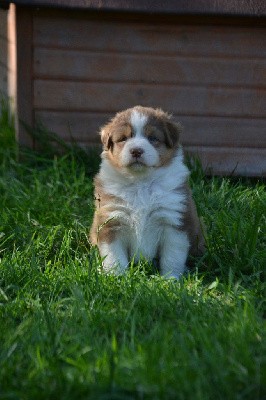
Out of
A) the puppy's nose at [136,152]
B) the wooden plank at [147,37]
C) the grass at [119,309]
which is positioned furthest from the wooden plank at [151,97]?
the puppy's nose at [136,152]

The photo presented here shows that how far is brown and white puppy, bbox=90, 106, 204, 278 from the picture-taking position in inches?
207

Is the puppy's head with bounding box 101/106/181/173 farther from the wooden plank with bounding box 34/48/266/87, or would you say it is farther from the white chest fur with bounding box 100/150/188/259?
the wooden plank with bounding box 34/48/266/87

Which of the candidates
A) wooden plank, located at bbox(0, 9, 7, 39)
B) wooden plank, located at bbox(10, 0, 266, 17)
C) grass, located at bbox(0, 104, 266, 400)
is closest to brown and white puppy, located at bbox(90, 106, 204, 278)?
grass, located at bbox(0, 104, 266, 400)

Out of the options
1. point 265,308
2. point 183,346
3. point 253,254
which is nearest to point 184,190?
point 253,254

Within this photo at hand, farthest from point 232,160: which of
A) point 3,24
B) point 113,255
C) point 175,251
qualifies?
point 3,24

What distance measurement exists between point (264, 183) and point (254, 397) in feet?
13.7

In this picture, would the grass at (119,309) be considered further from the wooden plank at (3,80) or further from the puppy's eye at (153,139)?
the wooden plank at (3,80)

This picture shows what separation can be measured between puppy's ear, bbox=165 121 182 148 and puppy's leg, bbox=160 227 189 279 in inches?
21.2

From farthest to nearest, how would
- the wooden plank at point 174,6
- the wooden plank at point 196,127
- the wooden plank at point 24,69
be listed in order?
the wooden plank at point 196,127 → the wooden plank at point 24,69 → the wooden plank at point 174,6

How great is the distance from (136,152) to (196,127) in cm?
227

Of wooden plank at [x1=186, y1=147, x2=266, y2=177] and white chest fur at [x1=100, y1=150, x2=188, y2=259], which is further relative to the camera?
wooden plank at [x1=186, y1=147, x2=266, y2=177]

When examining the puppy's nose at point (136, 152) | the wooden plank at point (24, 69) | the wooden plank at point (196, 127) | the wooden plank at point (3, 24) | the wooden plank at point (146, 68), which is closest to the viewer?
the puppy's nose at point (136, 152)

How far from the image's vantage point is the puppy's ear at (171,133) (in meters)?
5.35

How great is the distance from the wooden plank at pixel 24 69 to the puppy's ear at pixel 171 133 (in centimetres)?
221
